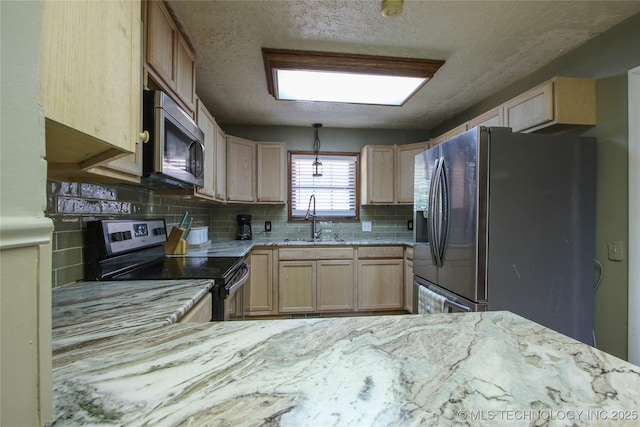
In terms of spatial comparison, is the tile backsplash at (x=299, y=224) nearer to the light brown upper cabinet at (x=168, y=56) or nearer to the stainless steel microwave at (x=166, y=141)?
the light brown upper cabinet at (x=168, y=56)

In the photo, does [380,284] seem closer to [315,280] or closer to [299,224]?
[315,280]

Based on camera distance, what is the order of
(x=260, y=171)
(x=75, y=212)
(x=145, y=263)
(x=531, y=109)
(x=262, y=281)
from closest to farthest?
(x=75, y=212) → (x=145, y=263) → (x=531, y=109) → (x=262, y=281) → (x=260, y=171)

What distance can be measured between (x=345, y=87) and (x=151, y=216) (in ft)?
5.94

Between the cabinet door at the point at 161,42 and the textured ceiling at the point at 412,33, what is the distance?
0.14 meters

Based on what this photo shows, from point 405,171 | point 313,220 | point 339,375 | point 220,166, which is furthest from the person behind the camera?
point 313,220

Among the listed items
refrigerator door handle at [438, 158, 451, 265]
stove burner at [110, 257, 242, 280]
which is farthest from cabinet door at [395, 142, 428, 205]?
stove burner at [110, 257, 242, 280]

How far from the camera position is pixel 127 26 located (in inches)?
25.2

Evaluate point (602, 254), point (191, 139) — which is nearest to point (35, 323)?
point (191, 139)

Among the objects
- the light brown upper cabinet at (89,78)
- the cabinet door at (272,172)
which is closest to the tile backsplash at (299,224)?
the cabinet door at (272,172)

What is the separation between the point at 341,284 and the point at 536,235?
188 cm

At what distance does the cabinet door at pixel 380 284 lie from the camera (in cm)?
312

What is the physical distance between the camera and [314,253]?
307cm

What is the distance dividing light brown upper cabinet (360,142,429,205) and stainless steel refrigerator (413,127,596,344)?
163 centimetres

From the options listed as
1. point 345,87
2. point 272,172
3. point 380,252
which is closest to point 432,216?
point 380,252
